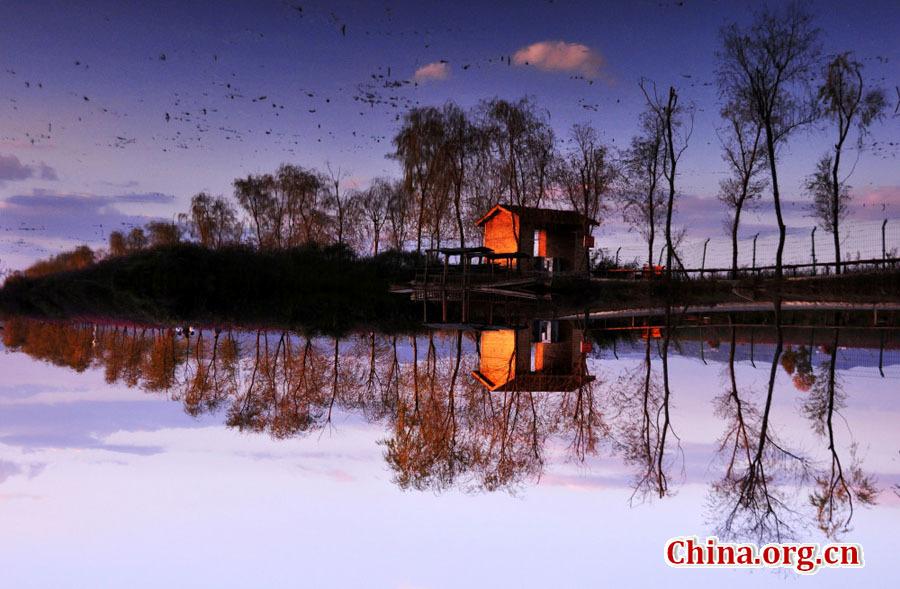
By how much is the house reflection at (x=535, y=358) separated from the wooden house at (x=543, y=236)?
26.5 feet

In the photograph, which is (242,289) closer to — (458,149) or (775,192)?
(458,149)

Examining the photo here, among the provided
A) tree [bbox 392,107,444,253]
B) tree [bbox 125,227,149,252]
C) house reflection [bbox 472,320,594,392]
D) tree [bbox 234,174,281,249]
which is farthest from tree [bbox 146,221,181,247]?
house reflection [bbox 472,320,594,392]

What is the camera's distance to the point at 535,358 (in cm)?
2131

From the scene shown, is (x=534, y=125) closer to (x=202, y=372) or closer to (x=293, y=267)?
(x=293, y=267)

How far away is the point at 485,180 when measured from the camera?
36594 mm

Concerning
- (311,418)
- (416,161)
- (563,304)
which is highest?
(416,161)

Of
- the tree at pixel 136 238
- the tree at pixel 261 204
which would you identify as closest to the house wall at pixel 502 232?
the tree at pixel 261 204

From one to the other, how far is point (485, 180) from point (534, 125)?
13.5ft

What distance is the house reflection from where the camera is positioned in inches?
634

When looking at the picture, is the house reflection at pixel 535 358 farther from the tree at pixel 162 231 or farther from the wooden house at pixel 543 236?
the tree at pixel 162 231

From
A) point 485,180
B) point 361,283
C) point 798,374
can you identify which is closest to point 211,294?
point 361,283

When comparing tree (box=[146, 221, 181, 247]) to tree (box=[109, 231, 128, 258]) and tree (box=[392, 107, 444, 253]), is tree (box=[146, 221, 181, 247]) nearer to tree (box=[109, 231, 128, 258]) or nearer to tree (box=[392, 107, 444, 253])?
tree (box=[109, 231, 128, 258])

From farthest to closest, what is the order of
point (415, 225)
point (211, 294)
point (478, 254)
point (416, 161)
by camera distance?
point (415, 225) → point (416, 161) → point (211, 294) → point (478, 254)

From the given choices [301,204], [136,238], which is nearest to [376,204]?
[301,204]
